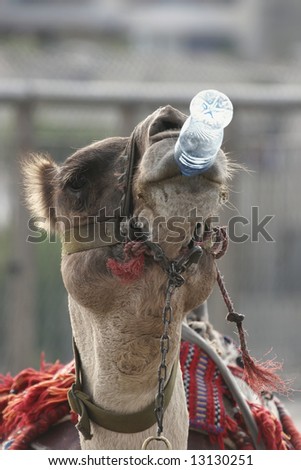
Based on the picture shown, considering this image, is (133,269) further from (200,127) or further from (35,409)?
(35,409)

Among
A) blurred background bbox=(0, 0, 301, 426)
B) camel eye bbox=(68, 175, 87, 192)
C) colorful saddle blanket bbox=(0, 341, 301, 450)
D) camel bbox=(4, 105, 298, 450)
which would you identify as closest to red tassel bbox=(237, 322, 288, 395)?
camel bbox=(4, 105, 298, 450)

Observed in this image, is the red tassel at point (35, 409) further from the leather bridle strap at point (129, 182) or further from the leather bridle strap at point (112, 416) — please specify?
the leather bridle strap at point (129, 182)

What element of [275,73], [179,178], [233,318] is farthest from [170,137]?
[275,73]

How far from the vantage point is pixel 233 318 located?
288cm

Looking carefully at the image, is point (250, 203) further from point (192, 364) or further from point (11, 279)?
point (192, 364)

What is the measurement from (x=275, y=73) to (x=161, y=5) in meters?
50.4

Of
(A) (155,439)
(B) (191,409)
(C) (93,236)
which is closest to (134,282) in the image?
(C) (93,236)

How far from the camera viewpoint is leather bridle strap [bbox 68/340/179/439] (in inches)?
110

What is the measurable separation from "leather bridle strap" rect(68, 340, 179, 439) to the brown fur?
0.02 metres

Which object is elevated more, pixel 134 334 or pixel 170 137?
pixel 170 137

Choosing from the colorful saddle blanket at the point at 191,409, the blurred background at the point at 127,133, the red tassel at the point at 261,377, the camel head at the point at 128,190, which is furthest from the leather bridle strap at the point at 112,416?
the blurred background at the point at 127,133

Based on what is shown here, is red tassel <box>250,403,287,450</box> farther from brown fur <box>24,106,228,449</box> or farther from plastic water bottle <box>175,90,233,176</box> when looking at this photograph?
plastic water bottle <box>175,90,233,176</box>

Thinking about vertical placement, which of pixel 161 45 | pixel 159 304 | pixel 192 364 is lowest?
pixel 192 364

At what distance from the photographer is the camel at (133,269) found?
98.8 inches
